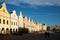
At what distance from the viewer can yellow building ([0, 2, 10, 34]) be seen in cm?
4434

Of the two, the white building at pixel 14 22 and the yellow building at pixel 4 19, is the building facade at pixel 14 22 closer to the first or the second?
the white building at pixel 14 22

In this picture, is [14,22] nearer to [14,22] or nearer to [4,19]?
[14,22]

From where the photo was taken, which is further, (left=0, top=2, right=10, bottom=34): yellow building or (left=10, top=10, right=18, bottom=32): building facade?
(left=10, top=10, right=18, bottom=32): building facade

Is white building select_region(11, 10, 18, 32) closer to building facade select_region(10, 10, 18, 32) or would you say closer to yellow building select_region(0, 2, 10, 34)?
building facade select_region(10, 10, 18, 32)

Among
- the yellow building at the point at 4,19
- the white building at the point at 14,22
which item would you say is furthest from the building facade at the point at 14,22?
the yellow building at the point at 4,19

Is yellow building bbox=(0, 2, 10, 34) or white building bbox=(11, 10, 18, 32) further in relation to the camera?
white building bbox=(11, 10, 18, 32)

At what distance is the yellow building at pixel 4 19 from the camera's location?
4434cm

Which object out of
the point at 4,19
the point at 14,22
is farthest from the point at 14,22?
the point at 4,19

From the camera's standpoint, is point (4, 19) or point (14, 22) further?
point (14, 22)

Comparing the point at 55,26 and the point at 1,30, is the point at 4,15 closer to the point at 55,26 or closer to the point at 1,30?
the point at 1,30

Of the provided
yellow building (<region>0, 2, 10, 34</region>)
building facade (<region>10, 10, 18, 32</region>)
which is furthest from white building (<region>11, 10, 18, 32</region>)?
yellow building (<region>0, 2, 10, 34</region>)

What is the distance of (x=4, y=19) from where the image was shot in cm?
4628

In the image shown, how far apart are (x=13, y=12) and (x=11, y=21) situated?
14.2 feet

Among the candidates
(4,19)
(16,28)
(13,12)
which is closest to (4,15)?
(4,19)
